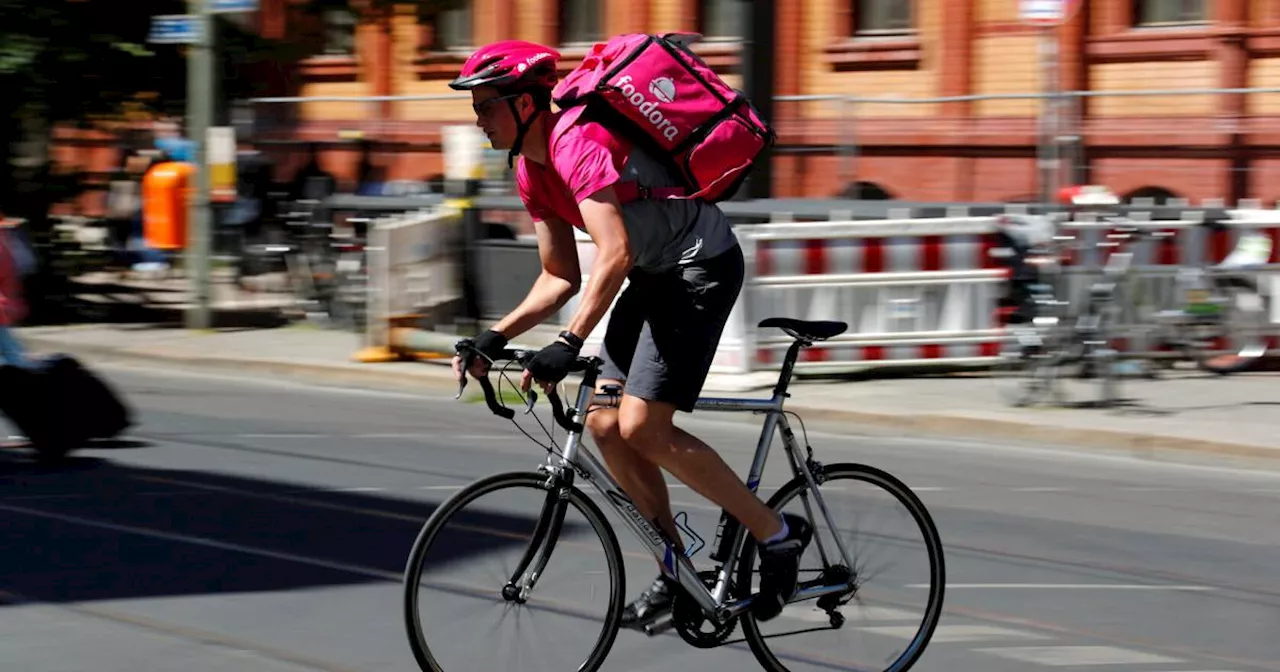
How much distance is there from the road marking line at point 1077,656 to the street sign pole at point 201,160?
11109 mm

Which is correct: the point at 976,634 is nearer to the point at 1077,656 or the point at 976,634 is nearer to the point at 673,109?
the point at 1077,656

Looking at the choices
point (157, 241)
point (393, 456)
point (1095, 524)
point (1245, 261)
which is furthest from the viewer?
point (157, 241)

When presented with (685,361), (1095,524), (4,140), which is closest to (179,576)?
(685,361)

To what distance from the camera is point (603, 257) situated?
14.8 ft

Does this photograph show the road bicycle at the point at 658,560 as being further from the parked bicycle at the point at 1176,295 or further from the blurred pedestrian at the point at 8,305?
the parked bicycle at the point at 1176,295

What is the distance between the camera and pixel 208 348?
14508 millimetres

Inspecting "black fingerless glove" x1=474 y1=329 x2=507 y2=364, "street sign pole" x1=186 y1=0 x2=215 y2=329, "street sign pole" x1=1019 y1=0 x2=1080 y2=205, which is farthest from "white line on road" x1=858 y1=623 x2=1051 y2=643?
"street sign pole" x1=1019 y1=0 x2=1080 y2=205

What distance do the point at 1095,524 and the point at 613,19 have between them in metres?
17.8

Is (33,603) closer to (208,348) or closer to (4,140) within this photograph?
(208,348)

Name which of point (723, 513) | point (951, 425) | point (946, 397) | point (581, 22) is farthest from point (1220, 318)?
point (581, 22)

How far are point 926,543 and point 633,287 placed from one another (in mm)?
1203

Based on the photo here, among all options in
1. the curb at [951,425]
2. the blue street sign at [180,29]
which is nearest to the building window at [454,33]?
the blue street sign at [180,29]

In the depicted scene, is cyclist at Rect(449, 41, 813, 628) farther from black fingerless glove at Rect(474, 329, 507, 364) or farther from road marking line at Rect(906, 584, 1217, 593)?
road marking line at Rect(906, 584, 1217, 593)

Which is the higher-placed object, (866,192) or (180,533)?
(866,192)
